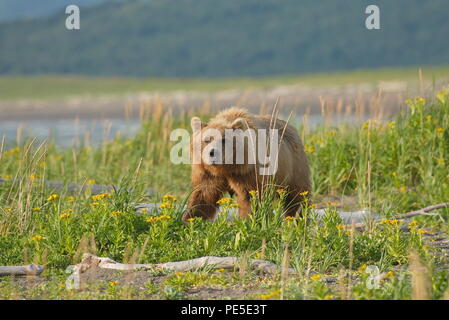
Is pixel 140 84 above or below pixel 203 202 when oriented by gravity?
above

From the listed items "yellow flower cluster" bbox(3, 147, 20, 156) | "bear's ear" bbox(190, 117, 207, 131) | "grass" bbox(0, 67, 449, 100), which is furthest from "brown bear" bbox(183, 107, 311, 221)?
"grass" bbox(0, 67, 449, 100)

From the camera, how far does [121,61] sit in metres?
126

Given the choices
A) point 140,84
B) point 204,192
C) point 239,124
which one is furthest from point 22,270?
point 140,84

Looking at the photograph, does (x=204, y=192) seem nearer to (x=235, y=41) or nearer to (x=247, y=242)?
(x=247, y=242)

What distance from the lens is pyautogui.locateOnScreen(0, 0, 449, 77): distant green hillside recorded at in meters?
121

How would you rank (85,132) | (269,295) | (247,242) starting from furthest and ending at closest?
(85,132)
(247,242)
(269,295)

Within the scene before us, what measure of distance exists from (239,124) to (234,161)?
0.37 metres

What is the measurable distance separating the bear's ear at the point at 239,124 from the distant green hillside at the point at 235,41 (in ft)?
363

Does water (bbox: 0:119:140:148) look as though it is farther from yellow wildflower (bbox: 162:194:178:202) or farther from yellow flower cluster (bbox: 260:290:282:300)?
yellow flower cluster (bbox: 260:290:282:300)

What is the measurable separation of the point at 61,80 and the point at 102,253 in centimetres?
9989

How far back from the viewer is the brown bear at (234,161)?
267 inches

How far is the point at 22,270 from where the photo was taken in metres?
5.39

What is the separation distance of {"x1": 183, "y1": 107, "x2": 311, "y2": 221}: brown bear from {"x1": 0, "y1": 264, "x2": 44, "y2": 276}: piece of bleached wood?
1772mm

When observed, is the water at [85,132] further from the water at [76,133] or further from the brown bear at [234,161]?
the brown bear at [234,161]
